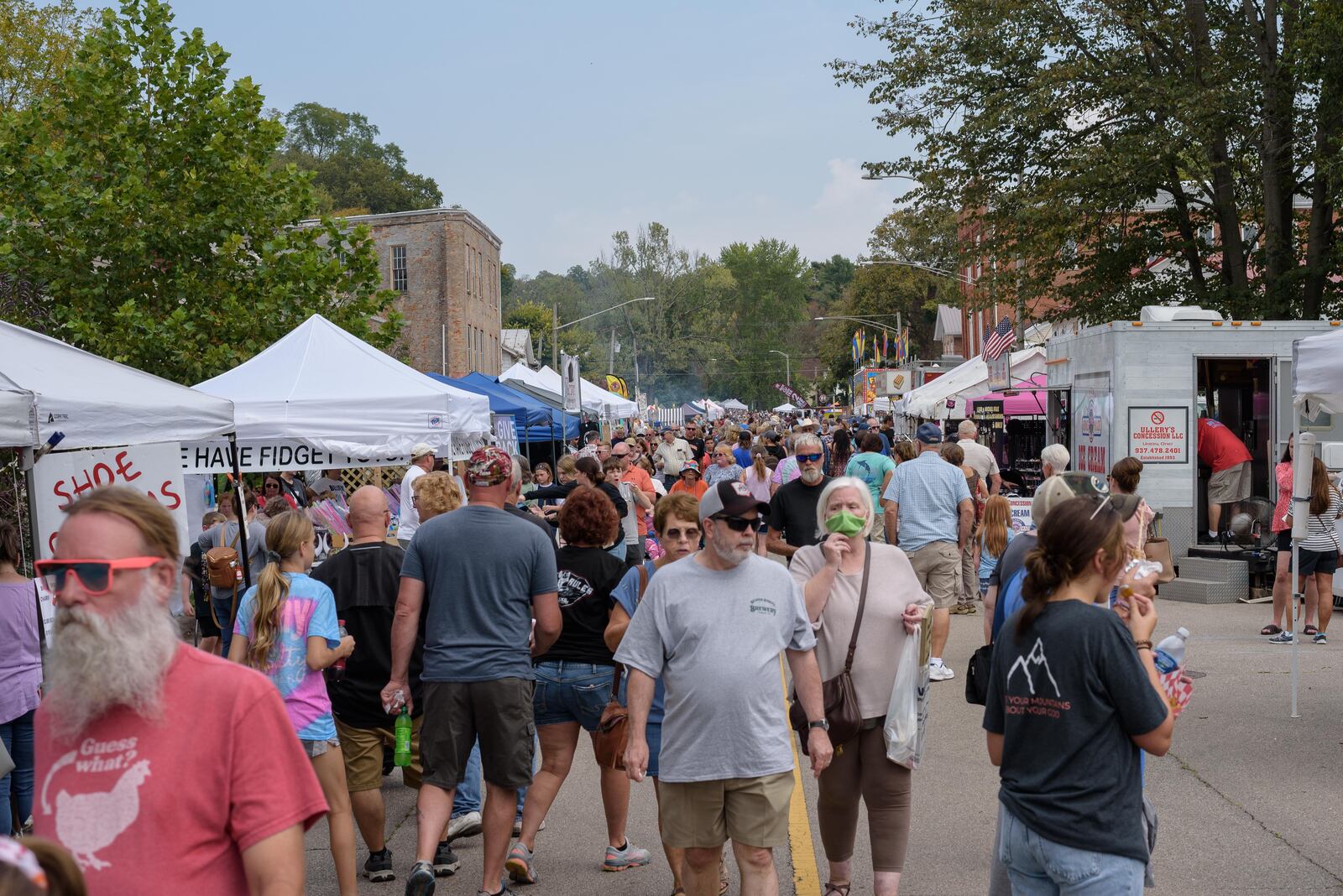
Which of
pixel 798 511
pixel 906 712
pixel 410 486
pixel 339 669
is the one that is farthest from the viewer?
pixel 410 486

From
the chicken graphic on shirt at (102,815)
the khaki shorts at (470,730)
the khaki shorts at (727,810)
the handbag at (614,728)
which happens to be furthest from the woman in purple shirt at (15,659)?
the chicken graphic on shirt at (102,815)

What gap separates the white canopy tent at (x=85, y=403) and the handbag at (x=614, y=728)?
116 inches

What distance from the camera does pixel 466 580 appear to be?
571cm

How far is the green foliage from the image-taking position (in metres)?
31.8

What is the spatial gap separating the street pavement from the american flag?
1810 centimetres

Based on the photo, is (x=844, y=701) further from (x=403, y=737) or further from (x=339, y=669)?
(x=339, y=669)

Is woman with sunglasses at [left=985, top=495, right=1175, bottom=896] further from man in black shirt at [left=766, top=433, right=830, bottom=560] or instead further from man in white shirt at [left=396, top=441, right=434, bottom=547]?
man in white shirt at [left=396, top=441, right=434, bottom=547]

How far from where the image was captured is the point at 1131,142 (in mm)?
22031

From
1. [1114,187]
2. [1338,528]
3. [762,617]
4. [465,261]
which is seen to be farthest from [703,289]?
[762,617]

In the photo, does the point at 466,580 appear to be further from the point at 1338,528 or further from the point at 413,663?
the point at 1338,528

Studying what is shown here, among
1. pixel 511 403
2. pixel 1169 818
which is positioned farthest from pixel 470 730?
pixel 511 403

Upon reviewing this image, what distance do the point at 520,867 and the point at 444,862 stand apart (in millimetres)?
495

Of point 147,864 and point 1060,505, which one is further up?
point 1060,505

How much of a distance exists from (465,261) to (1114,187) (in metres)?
38.9
